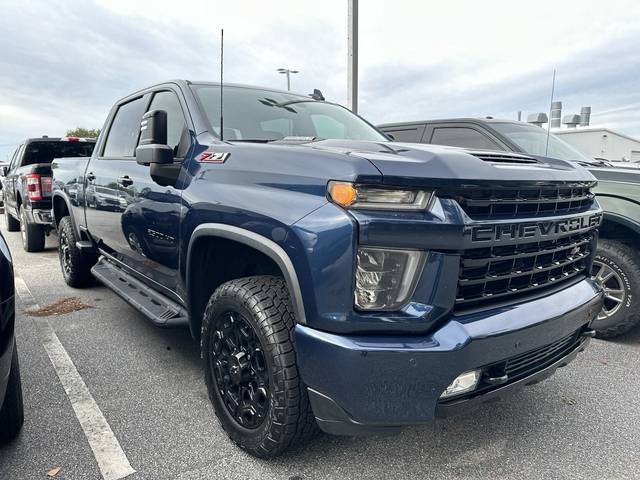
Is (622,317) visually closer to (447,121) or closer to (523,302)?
(523,302)

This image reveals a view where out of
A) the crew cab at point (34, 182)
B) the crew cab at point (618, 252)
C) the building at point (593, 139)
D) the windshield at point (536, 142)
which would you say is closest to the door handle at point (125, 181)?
the crew cab at point (618, 252)

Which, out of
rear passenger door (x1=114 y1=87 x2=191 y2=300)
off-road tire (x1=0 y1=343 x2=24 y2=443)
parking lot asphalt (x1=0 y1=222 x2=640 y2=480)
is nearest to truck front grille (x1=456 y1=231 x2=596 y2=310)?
parking lot asphalt (x1=0 y1=222 x2=640 y2=480)

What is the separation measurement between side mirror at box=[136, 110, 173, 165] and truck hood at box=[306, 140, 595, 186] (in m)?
0.96

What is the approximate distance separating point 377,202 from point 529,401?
192 centimetres

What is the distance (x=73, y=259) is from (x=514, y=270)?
4.67 metres

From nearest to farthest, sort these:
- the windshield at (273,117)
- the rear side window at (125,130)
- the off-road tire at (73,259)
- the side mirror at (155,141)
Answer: the side mirror at (155,141), the windshield at (273,117), the rear side window at (125,130), the off-road tire at (73,259)

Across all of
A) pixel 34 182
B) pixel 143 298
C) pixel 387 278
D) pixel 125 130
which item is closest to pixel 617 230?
pixel 387 278

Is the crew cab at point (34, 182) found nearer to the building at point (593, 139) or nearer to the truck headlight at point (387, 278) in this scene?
the truck headlight at point (387, 278)

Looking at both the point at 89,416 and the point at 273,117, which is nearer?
the point at 89,416

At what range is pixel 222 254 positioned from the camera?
2.60 metres

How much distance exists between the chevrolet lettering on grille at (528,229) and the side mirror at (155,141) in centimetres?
175

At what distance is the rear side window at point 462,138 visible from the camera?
4.81 m

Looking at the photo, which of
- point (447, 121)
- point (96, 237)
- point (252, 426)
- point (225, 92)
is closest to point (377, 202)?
point (252, 426)

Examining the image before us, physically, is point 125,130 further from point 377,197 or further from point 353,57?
point 353,57
